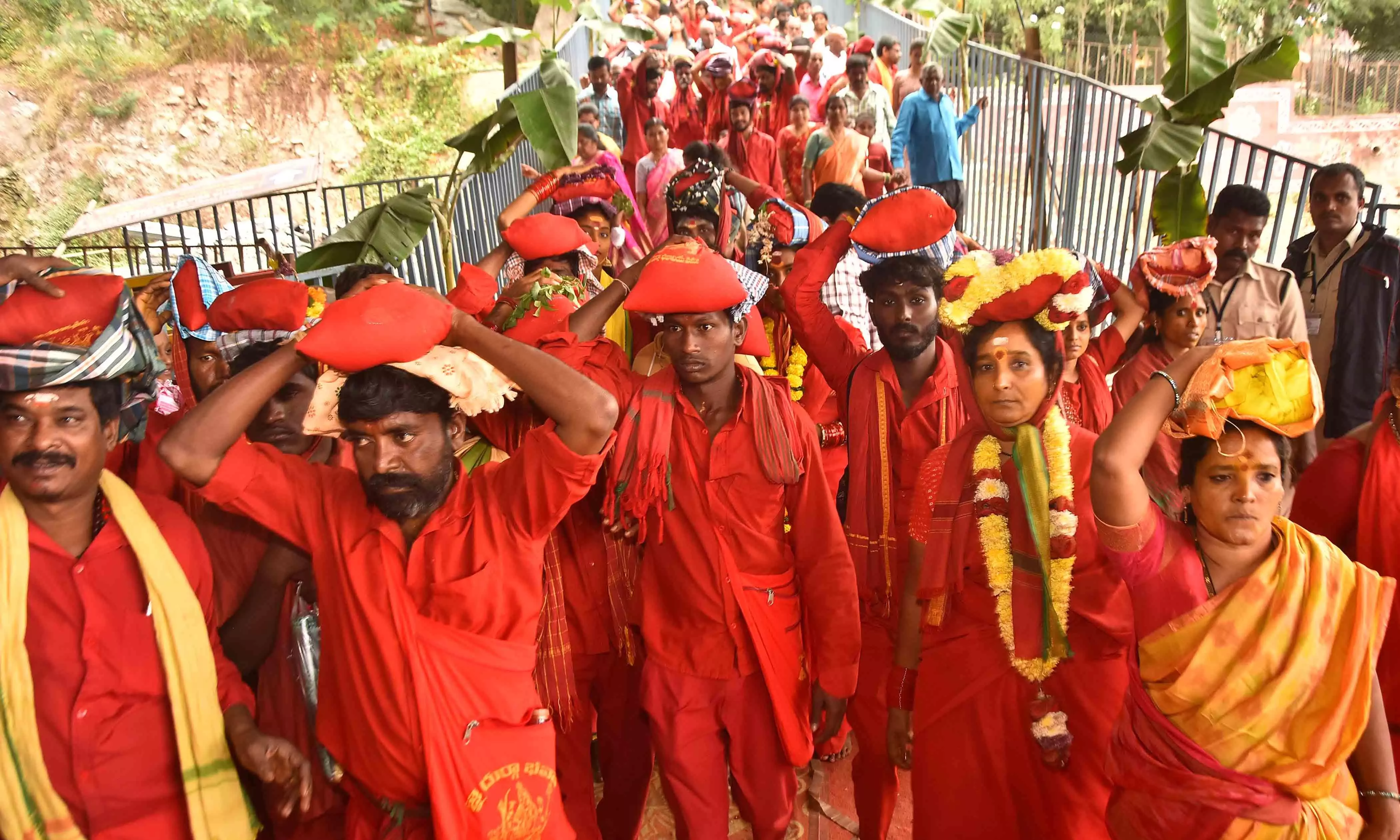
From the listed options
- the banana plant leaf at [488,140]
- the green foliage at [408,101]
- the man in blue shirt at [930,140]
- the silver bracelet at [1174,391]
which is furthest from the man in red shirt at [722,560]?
the green foliage at [408,101]

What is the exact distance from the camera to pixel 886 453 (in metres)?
3.66

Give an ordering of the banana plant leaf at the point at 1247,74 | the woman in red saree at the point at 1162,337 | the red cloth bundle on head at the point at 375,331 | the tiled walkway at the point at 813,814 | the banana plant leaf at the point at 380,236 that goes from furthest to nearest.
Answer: the banana plant leaf at the point at 380,236, the banana plant leaf at the point at 1247,74, the woman in red saree at the point at 1162,337, the tiled walkway at the point at 813,814, the red cloth bundle on head at the point at 375,331

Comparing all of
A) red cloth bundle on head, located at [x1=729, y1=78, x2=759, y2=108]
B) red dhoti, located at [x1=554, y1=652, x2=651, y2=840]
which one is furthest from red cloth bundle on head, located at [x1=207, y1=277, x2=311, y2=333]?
red cloth bundle on head, located at [x1=729, y1=78, x2=759, y2=108]

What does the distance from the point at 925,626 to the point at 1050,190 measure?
27.1 ft

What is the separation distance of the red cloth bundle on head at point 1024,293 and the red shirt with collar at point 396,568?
1155 mm

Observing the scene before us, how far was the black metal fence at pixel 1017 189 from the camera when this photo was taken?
26.4 feet

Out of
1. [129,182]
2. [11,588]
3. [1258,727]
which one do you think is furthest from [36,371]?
[129,182]

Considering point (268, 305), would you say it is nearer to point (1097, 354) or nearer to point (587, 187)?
point (587, 187)

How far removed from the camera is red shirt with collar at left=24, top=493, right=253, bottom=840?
7.47 feet

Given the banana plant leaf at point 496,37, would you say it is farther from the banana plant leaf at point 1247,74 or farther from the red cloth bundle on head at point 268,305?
the red cloth bundle on head at point 268,305

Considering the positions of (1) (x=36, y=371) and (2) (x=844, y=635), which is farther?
(2) (x=844, y=635)

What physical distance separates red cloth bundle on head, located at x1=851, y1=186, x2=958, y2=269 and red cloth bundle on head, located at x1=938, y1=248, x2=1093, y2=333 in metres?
0.78

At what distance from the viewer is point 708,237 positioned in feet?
16.2

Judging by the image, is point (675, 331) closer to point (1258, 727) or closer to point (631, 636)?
point (631, 636)
